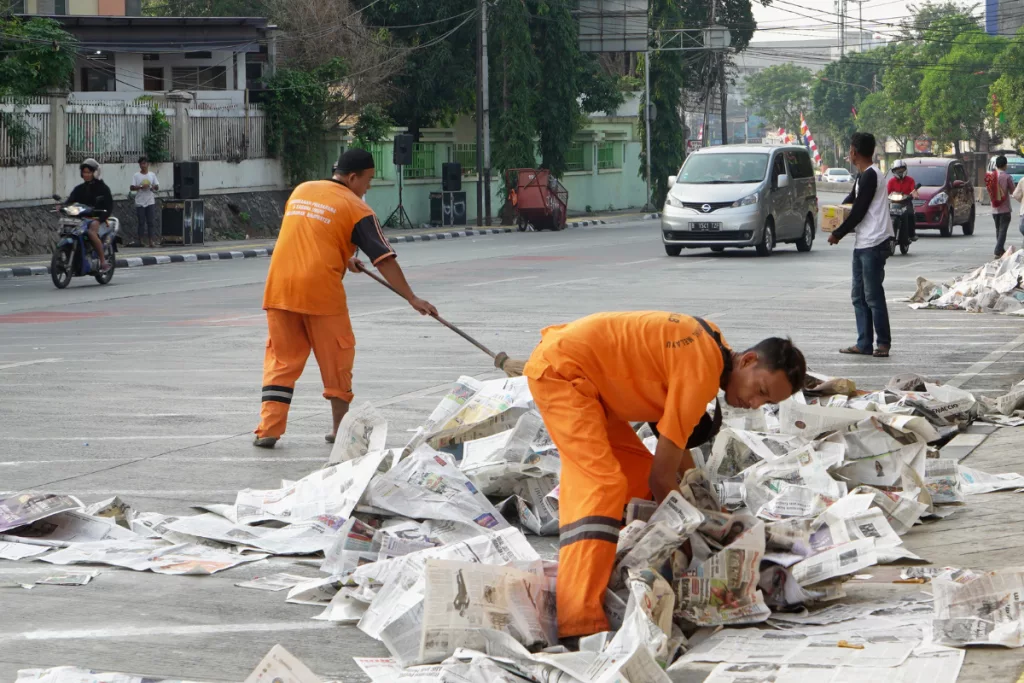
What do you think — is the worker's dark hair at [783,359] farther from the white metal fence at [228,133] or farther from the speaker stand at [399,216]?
the speaker stand at [399,216]

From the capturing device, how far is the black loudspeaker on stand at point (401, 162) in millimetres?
36125

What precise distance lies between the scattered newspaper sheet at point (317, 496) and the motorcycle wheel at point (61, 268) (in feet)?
43.9

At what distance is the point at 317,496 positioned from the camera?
6.37 metres

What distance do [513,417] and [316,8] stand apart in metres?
35.2

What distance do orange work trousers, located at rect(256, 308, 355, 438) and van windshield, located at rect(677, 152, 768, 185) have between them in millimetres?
17718

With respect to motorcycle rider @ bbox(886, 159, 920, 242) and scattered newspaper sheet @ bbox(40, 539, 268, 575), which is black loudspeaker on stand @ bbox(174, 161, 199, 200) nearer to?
motorcycle rider @ bbox(886, 159, 920, 242)

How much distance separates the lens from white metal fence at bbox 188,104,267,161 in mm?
32656

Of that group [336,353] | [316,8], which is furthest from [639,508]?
[316,8]

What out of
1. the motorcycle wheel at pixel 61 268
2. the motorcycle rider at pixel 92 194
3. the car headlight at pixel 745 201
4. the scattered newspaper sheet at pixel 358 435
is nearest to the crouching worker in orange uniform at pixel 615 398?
the scattered newspaper sheet at pixel 358 435

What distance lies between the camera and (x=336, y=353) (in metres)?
8.10

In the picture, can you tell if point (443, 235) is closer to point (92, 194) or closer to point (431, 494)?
point (92, 194)

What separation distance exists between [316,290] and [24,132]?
20.1m

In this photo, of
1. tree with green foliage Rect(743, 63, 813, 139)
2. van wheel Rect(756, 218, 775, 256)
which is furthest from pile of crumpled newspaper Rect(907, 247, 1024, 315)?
tree with green foliage Rect(743, 63, 813, 139)

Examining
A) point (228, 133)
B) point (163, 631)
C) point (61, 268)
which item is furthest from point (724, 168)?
point (163, 631)
